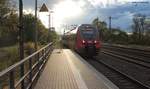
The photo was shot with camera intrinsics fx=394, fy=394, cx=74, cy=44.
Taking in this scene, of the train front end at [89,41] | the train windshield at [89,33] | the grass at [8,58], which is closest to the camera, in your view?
the grass at [8,58]

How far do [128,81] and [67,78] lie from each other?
2718 mm

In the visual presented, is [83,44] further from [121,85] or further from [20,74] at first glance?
[20,74]

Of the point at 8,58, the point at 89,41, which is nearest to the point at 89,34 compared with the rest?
the point at 89,41

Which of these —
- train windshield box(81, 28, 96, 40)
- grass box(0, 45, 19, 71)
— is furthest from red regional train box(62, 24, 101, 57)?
grass box(0, 45, 19, 71)

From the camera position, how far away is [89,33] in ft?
109

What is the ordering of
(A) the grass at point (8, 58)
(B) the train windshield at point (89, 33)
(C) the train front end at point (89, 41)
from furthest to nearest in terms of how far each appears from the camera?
(B) the train windshield at point (89, 33)
(C) the train front end at point (89, 41)
(A) the grass at point (8, 58)

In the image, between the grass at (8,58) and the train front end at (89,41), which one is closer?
the grass at (8,58)

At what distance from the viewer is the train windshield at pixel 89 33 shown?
33219 mm

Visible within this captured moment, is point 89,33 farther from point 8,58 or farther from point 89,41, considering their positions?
point 8,58

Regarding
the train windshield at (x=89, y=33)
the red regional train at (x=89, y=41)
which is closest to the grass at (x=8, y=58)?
the red regional train at (x=89, y=41)

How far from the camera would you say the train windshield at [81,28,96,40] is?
33.2 metres

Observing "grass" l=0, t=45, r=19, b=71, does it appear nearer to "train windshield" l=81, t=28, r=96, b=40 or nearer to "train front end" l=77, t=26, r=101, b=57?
"train front end" l=77, t=26, r=101, b=57

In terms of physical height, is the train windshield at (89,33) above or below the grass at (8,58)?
above

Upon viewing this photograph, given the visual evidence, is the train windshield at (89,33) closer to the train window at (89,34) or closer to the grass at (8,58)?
the train window at (89,34)
